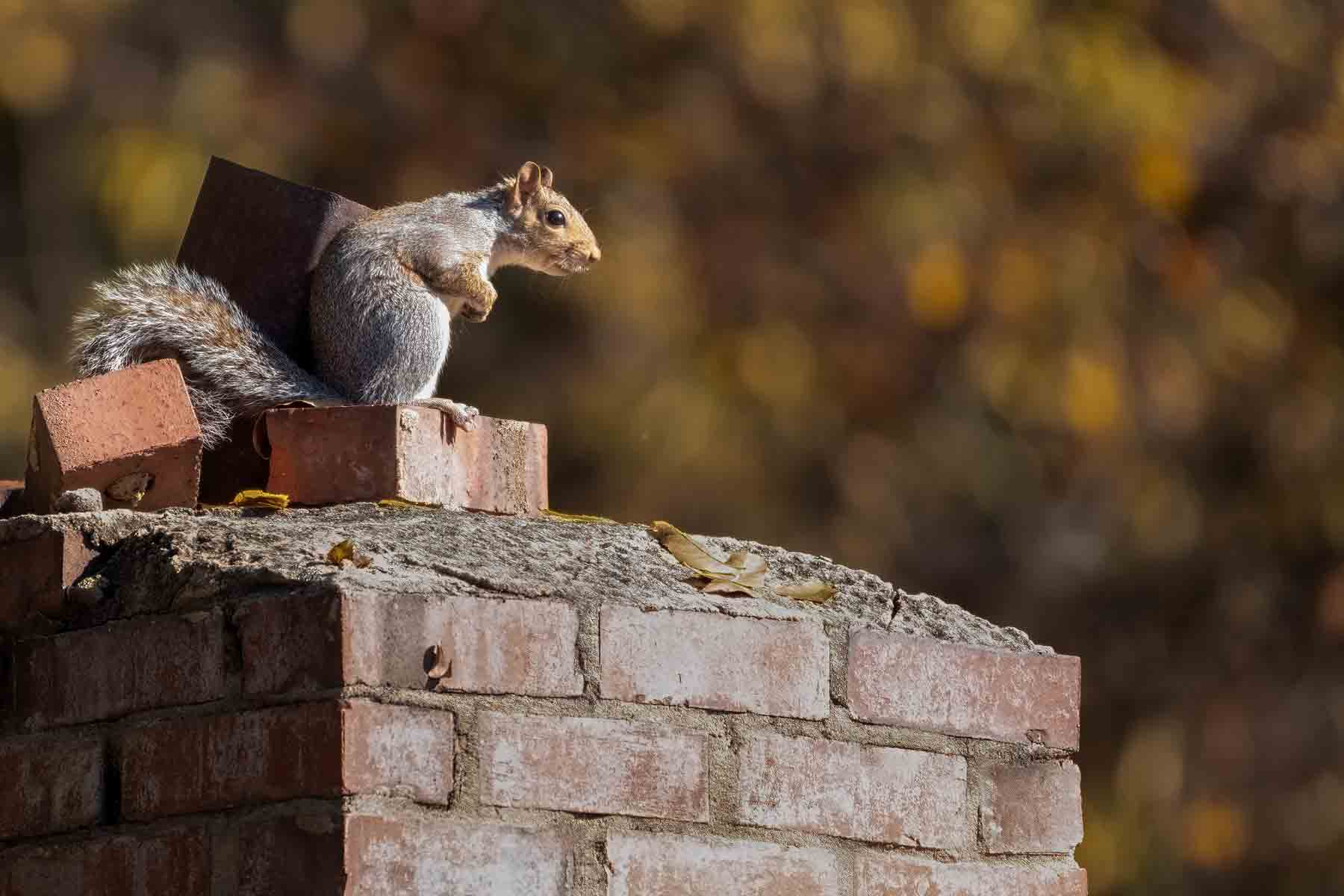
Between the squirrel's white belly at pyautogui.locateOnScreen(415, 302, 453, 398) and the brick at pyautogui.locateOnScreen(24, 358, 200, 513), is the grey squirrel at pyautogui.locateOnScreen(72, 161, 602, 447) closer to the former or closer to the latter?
the squirrel's white belly at pyautogui.locateOnScreen(415, 302, 453, 398)

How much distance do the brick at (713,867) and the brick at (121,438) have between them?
471mm

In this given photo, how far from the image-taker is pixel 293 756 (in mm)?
1390

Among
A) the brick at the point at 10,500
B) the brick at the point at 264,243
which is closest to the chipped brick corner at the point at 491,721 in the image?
the brick at the point at 10,500

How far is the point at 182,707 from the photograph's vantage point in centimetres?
148

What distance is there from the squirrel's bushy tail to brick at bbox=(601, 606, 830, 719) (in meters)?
0.46

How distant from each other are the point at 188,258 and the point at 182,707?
639 mm

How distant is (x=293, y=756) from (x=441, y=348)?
0.75 meters

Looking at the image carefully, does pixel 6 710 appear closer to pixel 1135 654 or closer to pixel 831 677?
pixel 831 677

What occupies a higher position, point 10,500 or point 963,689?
point 10,500

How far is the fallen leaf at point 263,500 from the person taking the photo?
1.67 meters

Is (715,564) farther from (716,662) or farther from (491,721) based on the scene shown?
(491,721)

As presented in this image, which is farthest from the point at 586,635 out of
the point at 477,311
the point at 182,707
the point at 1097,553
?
the point at 1097,553

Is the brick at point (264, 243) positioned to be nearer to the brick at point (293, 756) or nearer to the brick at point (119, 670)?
the brick at point (119, 670)

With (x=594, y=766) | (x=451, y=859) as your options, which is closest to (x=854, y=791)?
(x=594, y=766)
